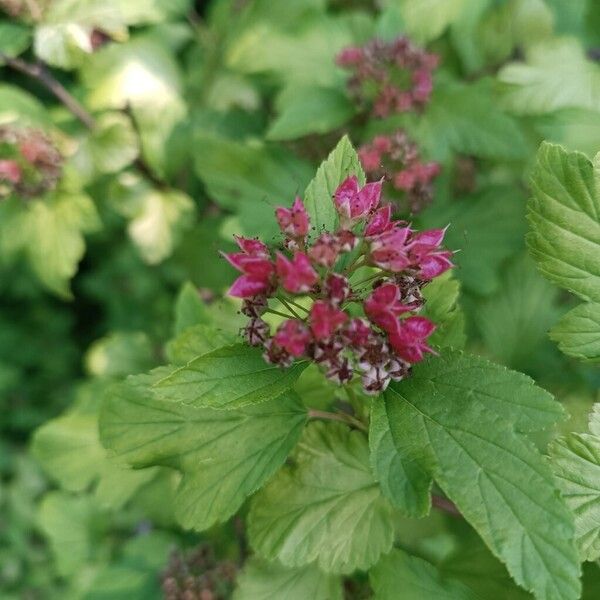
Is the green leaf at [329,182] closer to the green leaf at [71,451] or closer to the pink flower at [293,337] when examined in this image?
the pink flower at [293,337]

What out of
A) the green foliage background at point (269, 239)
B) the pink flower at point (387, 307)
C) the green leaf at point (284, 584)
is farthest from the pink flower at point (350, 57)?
the green leaf at point (284, 584)

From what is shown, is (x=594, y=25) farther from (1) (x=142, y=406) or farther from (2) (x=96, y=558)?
(2) (x=96, y=558)

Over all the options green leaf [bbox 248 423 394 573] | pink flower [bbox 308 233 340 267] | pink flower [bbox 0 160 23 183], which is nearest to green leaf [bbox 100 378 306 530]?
green leaf [bbox 248 423 394 573]

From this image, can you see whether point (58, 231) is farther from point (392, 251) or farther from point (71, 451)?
point (392, 251)

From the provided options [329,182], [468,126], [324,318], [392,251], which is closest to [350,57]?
[468,126]

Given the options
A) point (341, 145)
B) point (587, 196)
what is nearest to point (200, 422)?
point (341, 145)

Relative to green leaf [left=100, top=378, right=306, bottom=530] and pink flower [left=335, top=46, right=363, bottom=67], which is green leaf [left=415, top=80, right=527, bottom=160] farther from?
green leaf [left=100, top=378, right=306, bottom=530]
